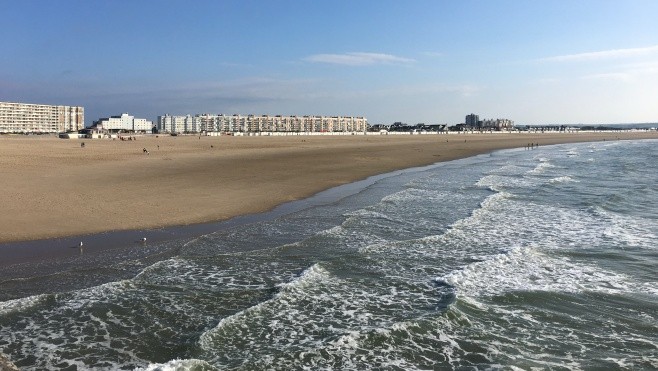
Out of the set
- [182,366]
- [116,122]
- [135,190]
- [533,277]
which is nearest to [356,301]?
[182,366]

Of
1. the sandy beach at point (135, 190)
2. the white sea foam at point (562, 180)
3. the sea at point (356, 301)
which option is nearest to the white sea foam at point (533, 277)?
the sea at point (356, 301)

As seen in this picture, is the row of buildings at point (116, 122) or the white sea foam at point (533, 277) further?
the row of buildings at point (116, 122)

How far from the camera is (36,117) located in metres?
143

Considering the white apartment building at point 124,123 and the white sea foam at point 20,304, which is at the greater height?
the white apartment building at point 124,123

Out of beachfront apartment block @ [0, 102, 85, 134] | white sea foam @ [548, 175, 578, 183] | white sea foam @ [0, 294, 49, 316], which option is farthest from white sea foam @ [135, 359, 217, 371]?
beachfront apartment block @ [0, 102, 85, 134]

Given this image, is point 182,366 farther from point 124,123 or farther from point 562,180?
point 124,123

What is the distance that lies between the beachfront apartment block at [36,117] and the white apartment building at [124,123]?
9.30 m

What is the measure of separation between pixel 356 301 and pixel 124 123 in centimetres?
16856

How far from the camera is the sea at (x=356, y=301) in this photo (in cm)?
676

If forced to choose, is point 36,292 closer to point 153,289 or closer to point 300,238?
point 153,289

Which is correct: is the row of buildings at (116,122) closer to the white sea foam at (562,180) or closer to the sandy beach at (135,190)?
the sandy beach at (135,190)

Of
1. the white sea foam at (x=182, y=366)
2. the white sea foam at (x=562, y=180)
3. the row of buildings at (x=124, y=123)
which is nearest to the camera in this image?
the white sea foam at (x=182, y=366)

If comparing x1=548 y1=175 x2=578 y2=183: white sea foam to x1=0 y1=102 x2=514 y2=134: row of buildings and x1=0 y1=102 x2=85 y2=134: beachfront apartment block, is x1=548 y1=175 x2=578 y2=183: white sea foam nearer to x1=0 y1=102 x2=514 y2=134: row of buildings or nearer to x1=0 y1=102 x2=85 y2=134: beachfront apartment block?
x1=0 y1=102 x2=514 y2=134: row of buildings

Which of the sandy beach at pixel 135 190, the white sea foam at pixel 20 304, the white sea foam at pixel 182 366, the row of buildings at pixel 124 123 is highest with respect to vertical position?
the row of buildings at pixel 124 123
